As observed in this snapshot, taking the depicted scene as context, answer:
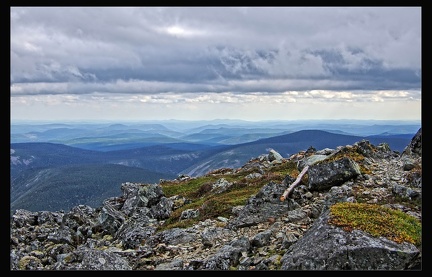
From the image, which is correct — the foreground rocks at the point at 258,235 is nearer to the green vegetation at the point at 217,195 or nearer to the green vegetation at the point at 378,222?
the green vegetation at the point at 378,222

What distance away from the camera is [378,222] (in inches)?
629

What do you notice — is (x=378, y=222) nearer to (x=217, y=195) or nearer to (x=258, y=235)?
(x=258, y=235)

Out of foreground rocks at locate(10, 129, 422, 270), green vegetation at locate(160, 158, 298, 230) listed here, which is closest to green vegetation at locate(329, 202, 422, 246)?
foreground rocks at locate(10, 129, 422, 270)

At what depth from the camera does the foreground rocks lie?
14.6 m

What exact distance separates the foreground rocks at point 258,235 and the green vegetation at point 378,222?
390mm

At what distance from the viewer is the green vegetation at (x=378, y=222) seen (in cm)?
1526

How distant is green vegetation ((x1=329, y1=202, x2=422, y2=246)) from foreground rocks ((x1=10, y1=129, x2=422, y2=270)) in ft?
1.28

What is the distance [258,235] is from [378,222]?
546cm

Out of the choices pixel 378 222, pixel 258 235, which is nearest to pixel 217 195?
pixel 258 235

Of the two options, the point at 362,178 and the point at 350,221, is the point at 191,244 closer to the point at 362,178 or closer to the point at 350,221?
the point at 350,221

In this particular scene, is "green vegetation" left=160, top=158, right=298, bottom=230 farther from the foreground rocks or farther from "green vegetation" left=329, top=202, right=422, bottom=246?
"green vegetation" left=329, top=202, right=422, bottom=246

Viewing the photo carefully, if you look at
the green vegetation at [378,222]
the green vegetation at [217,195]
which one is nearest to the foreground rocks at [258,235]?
the green vegetation at [378,222]

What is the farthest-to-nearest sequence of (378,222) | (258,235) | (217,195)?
(217,195) → (258,235) → (378,222)
